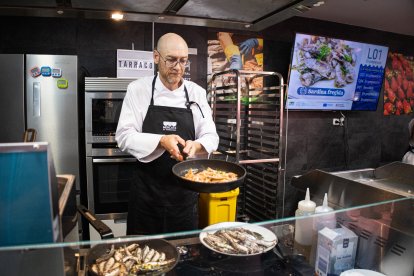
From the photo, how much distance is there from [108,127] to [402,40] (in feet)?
16.7

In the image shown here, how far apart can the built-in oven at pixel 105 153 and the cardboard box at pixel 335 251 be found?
6.89ft

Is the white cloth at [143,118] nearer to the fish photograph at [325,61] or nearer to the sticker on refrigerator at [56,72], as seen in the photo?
the sticker on refrigerator at [56,72]

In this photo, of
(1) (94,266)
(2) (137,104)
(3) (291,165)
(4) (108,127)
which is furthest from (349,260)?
(3) (291,165)

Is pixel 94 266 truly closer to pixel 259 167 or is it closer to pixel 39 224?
pixel 39 224

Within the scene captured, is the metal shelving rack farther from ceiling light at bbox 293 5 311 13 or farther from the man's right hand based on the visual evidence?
the man's right hand

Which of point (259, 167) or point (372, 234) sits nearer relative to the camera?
point (372, 234)

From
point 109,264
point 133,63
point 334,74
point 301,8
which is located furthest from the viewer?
point 334,74

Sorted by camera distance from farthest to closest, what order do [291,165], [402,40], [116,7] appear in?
[402,40]
[291,165]
[116,7]

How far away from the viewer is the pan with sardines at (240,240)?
1161 mm

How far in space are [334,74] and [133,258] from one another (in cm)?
412

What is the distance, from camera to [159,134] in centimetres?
211

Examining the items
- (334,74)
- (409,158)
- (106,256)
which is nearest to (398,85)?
(334,74)

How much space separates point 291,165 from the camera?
4582 mm

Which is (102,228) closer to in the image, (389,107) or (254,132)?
A: (254,132)
